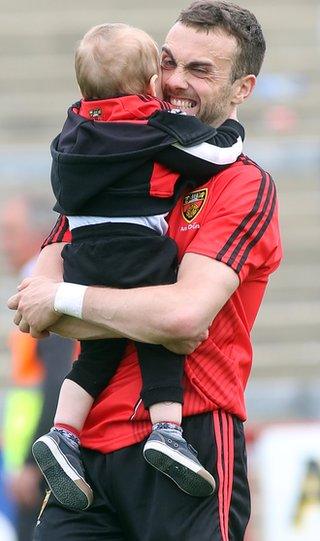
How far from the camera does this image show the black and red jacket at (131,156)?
324 centimetres

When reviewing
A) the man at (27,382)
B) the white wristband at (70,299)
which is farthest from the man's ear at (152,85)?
the man at (27,382)

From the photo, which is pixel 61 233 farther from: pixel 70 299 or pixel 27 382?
pixel 27 382

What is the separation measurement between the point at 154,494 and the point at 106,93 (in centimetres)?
105

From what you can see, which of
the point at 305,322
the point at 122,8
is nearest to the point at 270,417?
the point at 305,322

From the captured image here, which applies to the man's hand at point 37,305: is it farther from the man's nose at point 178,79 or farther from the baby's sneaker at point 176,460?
the man's nose at point 178,79

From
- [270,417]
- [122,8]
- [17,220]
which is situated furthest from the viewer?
[122,8]

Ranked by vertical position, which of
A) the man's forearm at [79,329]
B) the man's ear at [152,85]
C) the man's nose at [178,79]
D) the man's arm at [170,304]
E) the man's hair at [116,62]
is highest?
the man's hair at [116,62]

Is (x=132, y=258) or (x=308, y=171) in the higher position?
(x=132, y=258)

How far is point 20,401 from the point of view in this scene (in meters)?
6.43

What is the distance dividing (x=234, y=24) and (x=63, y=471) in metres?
1.34

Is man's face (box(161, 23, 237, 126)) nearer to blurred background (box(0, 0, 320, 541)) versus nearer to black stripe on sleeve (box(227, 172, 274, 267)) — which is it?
black stripe on sleeve (box(227, 172, 274, 267))

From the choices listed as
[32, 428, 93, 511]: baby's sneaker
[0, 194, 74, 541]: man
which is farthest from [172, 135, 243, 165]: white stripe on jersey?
[0, 194, 74, 541]: man

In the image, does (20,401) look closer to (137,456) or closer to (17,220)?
(17,220)

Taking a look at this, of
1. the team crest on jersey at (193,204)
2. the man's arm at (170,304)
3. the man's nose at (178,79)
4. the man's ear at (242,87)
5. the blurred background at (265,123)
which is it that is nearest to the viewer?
the man's arm at (170,304)
